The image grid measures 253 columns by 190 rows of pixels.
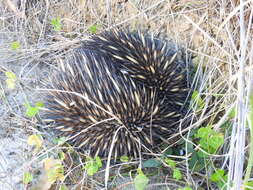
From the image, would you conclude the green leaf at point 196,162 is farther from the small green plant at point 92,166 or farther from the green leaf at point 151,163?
the small green plant at point 92,166

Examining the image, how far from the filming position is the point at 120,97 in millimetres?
2178

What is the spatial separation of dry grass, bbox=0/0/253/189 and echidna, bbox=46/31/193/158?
129mm

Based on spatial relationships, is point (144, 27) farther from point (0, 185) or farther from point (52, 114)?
point (0, 185)

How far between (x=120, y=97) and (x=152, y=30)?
75cm

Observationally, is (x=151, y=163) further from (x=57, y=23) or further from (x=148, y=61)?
(x=57, y=23)

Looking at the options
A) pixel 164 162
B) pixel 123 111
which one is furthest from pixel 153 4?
pixel 164 162

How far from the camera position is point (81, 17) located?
126 inches

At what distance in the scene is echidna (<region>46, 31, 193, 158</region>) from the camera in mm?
2195

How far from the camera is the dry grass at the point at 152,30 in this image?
184cm

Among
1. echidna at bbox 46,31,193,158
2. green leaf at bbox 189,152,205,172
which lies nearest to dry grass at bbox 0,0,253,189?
green leaf at bbox 189,152,205,172

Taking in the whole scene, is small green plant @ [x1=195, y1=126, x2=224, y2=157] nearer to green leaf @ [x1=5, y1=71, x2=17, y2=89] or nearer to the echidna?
the echidna

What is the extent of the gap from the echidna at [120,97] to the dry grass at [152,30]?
0.42 ft

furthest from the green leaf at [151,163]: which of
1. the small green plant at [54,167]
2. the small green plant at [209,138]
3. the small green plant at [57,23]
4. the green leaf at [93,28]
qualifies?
the small green plant at [57,23]

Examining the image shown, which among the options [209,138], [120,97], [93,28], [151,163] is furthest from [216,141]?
[93,28]
